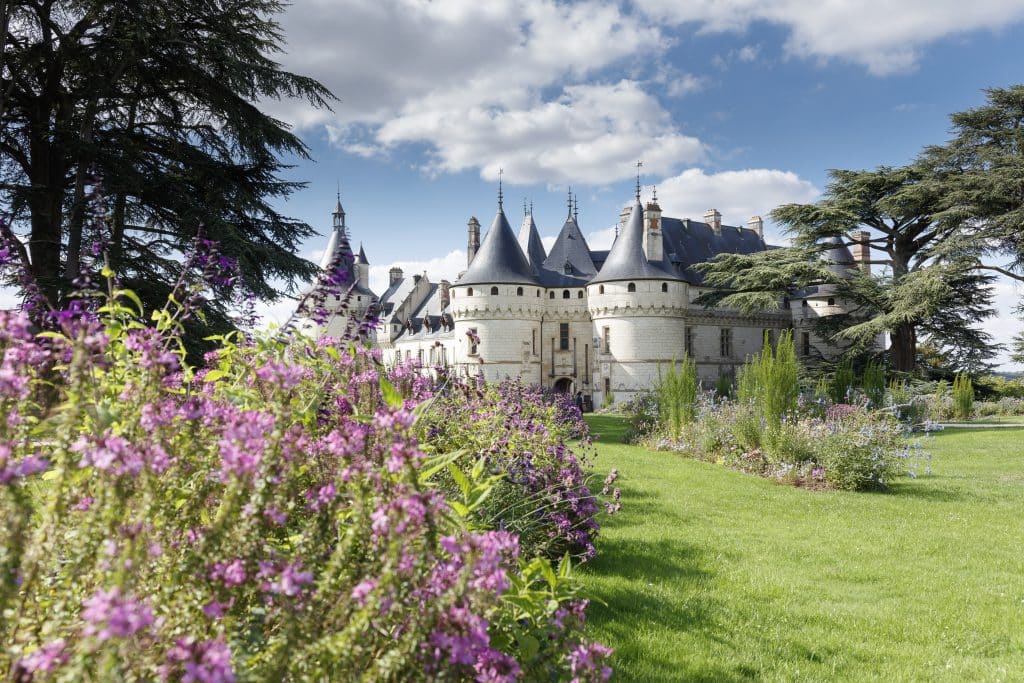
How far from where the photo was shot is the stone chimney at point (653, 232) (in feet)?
105

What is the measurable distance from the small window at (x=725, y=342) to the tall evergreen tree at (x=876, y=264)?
24.7 feet

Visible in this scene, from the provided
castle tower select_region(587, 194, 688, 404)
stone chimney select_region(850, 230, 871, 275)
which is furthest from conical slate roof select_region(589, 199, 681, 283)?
stone chimney select_region(850, 230, 871, 275)

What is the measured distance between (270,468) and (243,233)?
40.8 ft

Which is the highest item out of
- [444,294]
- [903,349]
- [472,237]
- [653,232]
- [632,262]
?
[472,237]

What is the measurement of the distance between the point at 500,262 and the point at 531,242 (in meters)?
5.29

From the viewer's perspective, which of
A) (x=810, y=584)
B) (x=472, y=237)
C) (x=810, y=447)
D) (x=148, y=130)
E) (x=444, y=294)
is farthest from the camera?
(x=444, y=294)

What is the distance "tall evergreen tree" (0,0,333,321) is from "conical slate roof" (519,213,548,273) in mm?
22053

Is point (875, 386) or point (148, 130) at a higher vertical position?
point (148, 130)

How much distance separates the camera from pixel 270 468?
1742 mm

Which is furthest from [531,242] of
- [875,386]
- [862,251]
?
[875,386]

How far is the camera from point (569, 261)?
35406mm

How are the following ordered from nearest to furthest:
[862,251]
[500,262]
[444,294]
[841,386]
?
[841,386], [500,262], [862,251], [444,294]

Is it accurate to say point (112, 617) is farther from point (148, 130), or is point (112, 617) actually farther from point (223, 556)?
point (148, 130)

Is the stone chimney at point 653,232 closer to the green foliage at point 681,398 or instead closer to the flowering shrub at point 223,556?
the green foliage at point 681,398
